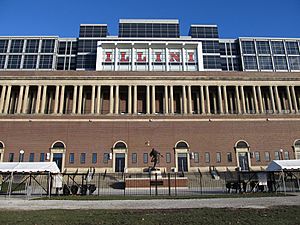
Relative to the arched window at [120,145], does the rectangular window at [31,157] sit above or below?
below

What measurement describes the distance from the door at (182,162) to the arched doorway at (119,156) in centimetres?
846

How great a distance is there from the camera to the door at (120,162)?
45.8 m

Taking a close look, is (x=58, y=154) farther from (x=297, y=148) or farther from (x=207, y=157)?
(x=297, y=148)

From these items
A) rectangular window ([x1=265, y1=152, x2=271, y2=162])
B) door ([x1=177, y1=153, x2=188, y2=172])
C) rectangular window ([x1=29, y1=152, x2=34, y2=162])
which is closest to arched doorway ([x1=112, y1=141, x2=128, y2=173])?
door ([x1=177, y1=153, x2=188, y2=172])

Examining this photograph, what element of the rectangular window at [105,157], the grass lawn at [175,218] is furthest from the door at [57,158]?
the grass lawn at [175,218]

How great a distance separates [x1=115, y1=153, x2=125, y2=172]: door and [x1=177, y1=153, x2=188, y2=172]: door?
872 centimetres

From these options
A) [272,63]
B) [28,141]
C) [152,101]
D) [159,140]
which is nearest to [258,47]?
[272,63]

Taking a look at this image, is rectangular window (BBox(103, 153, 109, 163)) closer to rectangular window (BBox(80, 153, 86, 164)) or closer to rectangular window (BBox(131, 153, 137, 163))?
rectangular window (BBox(80, 153, 86, 164))

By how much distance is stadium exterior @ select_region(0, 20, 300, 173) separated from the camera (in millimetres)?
46281

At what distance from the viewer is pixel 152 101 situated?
54.2 metres

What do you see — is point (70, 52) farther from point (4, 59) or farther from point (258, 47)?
point (258, 47)

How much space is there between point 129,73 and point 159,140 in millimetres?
15278

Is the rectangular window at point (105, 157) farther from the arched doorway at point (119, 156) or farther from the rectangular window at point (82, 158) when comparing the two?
the rectangular window at point (82, 158)

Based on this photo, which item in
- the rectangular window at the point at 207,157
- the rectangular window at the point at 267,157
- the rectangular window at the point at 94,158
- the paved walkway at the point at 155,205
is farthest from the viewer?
the rectangular window at the point at 267,157
